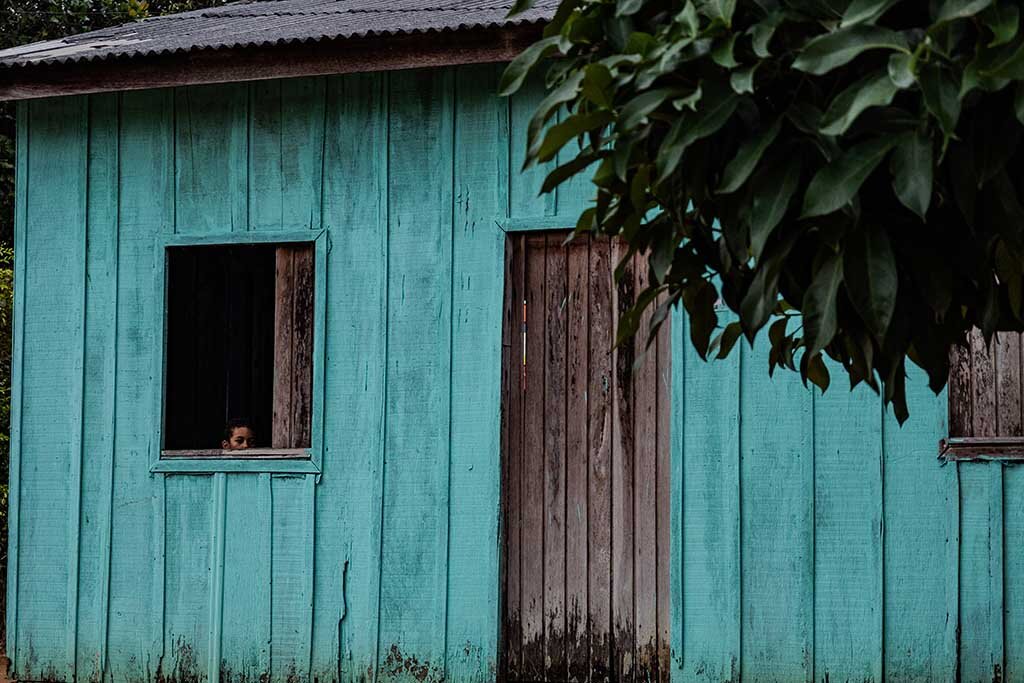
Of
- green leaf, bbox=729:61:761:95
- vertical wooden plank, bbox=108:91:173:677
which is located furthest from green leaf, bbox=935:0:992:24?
vertical wooden plank, bbox=108:91:173:677

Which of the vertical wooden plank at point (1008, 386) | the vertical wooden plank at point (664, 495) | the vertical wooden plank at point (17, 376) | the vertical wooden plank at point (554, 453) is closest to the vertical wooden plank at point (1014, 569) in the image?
the vertical wooden plank at point (1008, 386)

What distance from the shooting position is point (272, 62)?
721cm

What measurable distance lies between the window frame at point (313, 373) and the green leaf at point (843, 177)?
5105 millimetres

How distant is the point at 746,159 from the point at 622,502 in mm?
4589

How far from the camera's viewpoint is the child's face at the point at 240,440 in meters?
7.71

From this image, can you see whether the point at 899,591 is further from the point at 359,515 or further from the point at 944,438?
the point at 359,515

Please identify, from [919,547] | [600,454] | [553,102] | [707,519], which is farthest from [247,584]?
[553,102]

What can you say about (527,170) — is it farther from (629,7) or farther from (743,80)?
(743,80)

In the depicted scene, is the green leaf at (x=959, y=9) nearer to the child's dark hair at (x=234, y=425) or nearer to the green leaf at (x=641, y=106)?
the green leaf at (x=641, y=106)

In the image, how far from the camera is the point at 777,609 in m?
6.66

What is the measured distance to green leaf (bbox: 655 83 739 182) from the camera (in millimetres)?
2674

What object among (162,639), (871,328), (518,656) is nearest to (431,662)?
(518,656)

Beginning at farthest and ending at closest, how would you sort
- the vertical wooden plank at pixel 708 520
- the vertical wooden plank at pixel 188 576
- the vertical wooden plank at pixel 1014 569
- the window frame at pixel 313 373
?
the vertical wooden plank at pixel 188 576, the window frame at pixel 313 373, the vertical wooden plank at pixel 708 520, the vertical wooden plank at pixel 1014 569

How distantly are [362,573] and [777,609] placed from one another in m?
2.09
